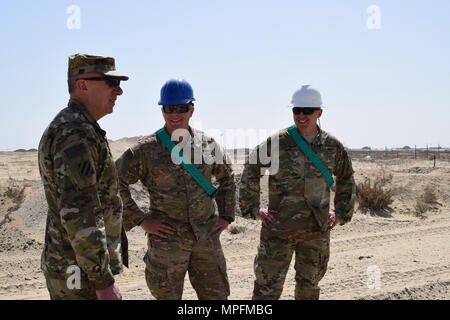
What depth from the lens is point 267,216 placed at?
4.01m

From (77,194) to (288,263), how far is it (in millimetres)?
2227

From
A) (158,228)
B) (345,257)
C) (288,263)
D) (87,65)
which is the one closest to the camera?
(87,65)

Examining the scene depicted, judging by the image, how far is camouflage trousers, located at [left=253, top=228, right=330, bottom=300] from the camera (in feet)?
12.7

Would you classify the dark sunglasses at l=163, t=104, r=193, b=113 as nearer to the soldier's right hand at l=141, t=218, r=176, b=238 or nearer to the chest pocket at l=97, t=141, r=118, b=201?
the soldier's right hand at l=141, t=218, r=176, b=238

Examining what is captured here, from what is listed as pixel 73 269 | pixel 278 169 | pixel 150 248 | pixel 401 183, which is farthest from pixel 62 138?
pixel 401 183

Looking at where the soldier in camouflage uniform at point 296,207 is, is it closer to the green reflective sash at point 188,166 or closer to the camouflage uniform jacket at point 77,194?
the green reflective sash at point 188,166

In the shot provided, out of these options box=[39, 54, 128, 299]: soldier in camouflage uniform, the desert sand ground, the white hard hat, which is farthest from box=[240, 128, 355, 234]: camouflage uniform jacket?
the desert sand ground

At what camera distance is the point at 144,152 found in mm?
3721

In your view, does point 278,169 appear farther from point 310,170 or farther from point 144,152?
point 144,152

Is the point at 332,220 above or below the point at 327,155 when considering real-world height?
below

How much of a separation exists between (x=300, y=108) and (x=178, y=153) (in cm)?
120

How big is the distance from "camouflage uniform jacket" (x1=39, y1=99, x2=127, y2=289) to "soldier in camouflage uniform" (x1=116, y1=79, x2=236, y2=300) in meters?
1.00

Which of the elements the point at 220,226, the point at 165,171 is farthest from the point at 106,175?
the point at 220,226

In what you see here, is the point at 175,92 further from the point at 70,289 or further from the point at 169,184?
the point at 70,289
